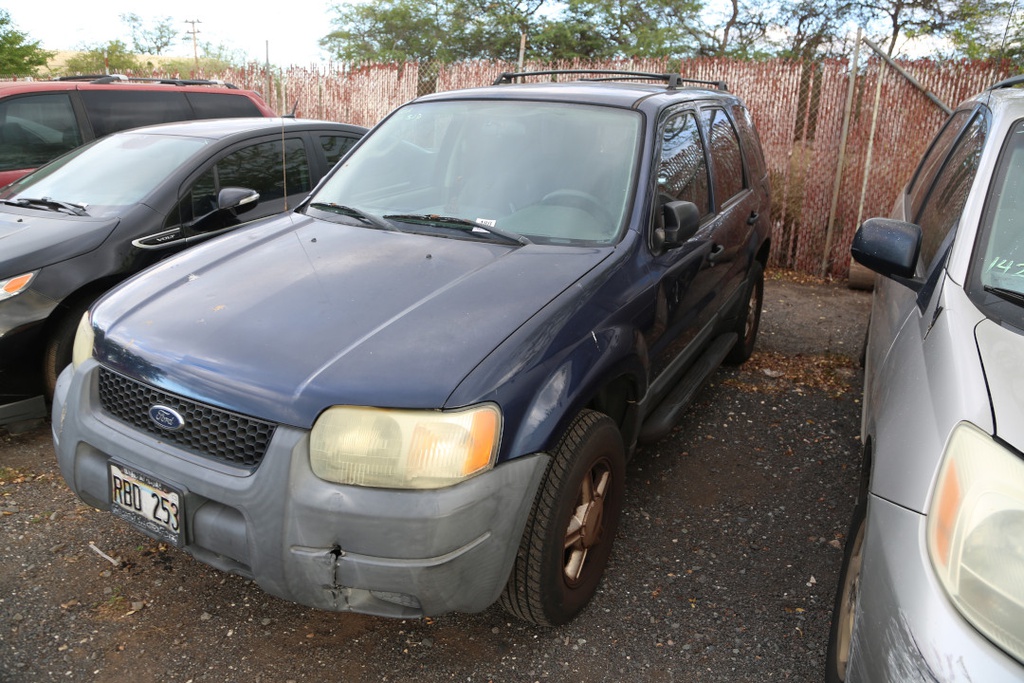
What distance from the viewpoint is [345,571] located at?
2.08m

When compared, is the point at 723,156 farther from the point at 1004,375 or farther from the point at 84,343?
the point at 84,343

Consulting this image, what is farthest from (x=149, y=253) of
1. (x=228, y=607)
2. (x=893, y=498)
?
(x=893, y=498)

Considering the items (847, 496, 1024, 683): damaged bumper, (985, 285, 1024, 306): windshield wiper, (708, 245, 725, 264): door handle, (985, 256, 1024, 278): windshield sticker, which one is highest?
(985, 256, 1024, 278): windshield sticker

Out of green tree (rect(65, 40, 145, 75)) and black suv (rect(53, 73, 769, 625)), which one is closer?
black suv (rect(53, 73, 769, 625))

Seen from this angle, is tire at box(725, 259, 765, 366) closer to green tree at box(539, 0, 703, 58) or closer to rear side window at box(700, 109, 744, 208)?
rear side window at box(700, 109, 744, 208)

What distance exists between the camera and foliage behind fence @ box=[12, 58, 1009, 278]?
6812 mm

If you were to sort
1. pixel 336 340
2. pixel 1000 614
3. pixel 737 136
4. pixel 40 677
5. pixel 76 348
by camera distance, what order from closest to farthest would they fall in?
1. pixel 1000 614
2. pixel 336 340
3. pixel 40 677
4. pixel 76 348
5. pixel 737 136

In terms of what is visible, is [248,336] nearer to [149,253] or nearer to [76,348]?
[76,348]

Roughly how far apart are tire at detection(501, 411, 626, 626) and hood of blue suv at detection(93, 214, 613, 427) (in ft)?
1.51

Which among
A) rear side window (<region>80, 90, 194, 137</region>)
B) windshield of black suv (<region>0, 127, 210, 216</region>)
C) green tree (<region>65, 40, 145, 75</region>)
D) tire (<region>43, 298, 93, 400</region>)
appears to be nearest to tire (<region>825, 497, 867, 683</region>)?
tire (<region>43, 298, 93, 400</region>)

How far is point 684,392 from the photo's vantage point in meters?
3.71

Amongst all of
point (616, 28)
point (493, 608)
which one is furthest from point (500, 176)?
point (616, 28)

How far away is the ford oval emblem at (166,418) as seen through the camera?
2.27 meters

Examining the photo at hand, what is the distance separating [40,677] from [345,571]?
1.17m
